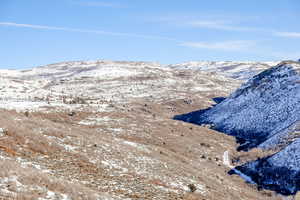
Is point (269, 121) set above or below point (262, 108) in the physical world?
below

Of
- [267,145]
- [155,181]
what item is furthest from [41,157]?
[267,145]

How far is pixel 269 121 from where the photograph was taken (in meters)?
66.8

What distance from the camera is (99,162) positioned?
90.7ft

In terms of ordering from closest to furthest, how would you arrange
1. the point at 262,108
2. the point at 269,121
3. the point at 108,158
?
the point at 108,158 < the point at 269,121 < the point at 262,108

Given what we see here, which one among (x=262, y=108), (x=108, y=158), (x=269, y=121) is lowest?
(x=269, y=121)

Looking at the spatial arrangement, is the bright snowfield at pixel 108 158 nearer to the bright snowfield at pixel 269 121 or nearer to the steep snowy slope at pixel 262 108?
the bright snowfield at pixel 269 121

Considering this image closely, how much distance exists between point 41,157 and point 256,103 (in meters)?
63.9

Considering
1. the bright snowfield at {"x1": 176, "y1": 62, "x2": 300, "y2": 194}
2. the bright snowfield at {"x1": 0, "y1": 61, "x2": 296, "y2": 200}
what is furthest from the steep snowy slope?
the bright snowfield at {"x1": 0, "y1": 61, "x2": 296, "y2": 200}

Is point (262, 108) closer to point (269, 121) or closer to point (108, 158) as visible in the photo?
point (269, 121)

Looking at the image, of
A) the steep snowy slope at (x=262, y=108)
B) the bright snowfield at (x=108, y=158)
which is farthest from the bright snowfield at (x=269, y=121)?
the bright snowfield at (x=108, y=158)

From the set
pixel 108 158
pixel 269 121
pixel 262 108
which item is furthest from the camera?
pixel 262 108

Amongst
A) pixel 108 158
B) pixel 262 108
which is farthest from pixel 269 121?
pixel 108 158

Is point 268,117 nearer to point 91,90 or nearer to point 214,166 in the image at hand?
point 214,166

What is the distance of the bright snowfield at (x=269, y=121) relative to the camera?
40875mm
